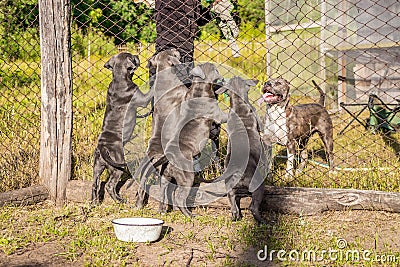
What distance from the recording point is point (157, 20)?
5.54m

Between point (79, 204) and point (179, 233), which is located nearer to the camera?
point (179, 233)

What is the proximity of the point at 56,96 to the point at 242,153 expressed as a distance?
6.13ft

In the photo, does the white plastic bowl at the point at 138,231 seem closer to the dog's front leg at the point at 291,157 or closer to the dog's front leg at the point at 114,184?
the dog's front leg at the point at 114,184

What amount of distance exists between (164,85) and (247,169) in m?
1.08

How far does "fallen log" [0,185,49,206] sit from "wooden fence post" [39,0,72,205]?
0.08 m

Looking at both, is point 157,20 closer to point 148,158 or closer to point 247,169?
point 148,158

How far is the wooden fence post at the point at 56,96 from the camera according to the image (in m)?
5.33

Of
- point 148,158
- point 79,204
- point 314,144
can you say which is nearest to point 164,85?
point 148,158

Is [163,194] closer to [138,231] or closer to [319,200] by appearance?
[138,231]

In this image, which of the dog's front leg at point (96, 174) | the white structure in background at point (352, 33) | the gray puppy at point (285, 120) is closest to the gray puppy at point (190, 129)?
the dog's front leg at point (96, 174)

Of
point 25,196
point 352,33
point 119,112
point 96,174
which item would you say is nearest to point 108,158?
point 96,174

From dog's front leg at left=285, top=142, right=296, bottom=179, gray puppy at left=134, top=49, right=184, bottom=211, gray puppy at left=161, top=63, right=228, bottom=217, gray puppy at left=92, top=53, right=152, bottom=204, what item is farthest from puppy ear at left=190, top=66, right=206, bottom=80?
dog's front leg at left=285, top=142, right=296, bottom=179

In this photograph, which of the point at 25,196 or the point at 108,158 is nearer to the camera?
the point at 108,158

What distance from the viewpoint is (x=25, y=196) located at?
5.32m
